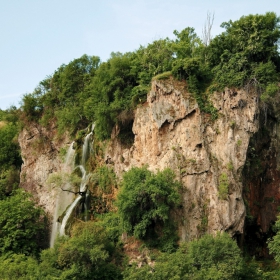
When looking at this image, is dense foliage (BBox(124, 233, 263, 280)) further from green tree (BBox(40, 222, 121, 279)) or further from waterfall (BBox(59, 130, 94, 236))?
waterfall (BBox(59, 130, 94, 236))

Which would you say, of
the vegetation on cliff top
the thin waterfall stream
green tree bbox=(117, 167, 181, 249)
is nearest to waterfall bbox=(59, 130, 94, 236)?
the thin waterfall stream

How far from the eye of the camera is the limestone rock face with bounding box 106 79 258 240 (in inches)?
1025

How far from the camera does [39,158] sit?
123 ft

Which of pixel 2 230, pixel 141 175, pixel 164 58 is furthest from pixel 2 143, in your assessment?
pixel 141 175

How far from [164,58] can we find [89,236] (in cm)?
1357

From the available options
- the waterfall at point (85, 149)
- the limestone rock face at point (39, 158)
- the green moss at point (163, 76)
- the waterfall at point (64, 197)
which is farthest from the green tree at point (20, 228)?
the green moss at point (163, 76)

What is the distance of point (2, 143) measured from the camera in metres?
41.7

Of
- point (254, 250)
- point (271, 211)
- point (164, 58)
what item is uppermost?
point (164, 58)

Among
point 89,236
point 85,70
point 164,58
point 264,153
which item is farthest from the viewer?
point 85,70

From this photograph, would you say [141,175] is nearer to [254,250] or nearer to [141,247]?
[141,247]

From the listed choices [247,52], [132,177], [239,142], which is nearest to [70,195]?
[132,177]

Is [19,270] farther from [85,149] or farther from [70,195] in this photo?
[85,149]

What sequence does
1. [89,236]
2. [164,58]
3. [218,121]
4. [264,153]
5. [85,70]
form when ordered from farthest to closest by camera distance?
[85,70] < [164,58] < [264,153] < [218,121] < [89,236]

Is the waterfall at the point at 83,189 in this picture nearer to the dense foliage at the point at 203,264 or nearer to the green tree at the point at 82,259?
the green tree at the point at 82,259
